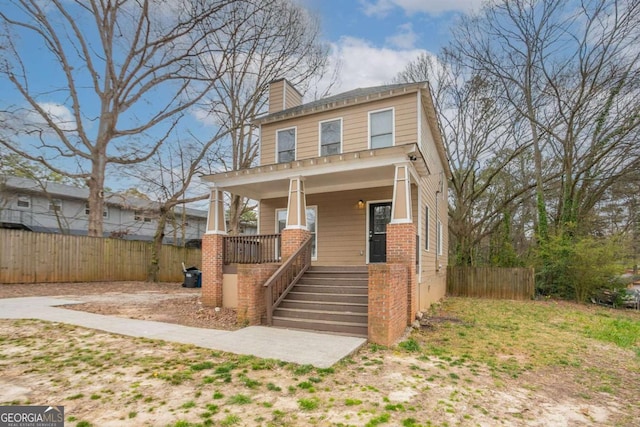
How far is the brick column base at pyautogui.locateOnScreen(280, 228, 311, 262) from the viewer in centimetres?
794

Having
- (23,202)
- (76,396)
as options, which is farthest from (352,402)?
(23,202)

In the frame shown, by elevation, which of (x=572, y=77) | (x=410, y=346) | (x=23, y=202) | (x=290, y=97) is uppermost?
(x=572, y=77)

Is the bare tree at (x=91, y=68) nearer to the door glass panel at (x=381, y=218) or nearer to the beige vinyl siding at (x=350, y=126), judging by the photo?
the beige vinyl siding at (x=350, y=126)

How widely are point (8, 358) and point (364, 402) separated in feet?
15.1

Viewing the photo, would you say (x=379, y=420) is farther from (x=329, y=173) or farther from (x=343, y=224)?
(x=343, y=224)

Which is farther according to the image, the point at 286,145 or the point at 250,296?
the point at 286,145

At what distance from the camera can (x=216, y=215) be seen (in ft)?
29.5

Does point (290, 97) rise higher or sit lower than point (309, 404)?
higher

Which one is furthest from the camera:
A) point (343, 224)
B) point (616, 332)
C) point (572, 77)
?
point (572, 77)

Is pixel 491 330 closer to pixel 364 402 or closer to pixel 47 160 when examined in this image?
pixel 364 402

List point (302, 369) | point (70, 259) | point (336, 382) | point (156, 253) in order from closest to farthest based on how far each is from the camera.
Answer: point (336, 382), point (302, 369), point (70, 259), point (156, 253)

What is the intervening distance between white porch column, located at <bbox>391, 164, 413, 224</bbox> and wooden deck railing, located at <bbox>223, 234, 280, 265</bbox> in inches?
133

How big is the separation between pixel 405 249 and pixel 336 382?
3.61m

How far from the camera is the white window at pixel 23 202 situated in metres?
19.6
